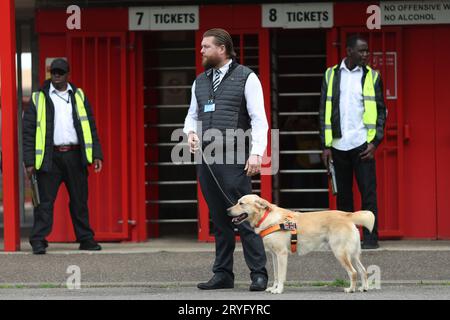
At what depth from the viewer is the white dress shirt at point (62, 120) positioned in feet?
39.2

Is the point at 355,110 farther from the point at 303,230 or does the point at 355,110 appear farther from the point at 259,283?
the point at 259,283

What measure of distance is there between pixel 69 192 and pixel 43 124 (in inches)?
31.3

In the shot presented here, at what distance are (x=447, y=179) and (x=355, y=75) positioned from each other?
200 centimetres

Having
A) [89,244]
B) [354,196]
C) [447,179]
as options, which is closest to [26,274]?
[89,244]

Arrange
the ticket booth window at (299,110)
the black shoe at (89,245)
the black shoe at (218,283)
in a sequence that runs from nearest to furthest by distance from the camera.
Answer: the black shoe at (218,283) < the black shoe at (89,245) < the ticket booth window at (299,110)

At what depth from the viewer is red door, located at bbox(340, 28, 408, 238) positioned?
1284cm

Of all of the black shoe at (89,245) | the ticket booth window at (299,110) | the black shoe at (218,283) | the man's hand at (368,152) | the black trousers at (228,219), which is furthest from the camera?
the ticket booth window at (299,110)

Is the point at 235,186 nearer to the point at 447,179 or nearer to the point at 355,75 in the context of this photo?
the point at 355,75

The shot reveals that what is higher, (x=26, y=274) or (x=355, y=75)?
(x=355, y=75)

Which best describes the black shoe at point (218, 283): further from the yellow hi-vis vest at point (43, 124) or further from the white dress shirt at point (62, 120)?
the white dress shirt at point (62, 120)

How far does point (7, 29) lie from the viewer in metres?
11.9

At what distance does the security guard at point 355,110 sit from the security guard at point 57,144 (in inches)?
96.2

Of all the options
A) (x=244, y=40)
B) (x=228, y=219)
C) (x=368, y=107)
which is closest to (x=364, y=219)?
(x=228, y=219)

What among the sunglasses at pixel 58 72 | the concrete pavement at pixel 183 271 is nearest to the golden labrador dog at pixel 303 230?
the concrete pavement at pixel 183 271
